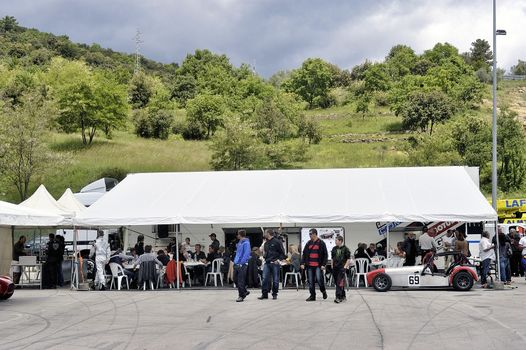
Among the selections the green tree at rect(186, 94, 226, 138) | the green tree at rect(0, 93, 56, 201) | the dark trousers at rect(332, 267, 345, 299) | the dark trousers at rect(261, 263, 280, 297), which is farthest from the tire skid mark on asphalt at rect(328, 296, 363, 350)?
the green tree at rect(186, 94, 226, 138)

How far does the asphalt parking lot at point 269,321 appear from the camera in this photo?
1019cm

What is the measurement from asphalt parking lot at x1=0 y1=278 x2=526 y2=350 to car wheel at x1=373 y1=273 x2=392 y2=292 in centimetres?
31

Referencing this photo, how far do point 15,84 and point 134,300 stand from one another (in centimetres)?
5136

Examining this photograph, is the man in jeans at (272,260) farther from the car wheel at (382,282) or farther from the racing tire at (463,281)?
the racing tire at (463,281)

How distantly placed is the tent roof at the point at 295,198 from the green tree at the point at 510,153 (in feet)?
82.4

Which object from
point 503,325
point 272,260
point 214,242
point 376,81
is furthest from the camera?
point 376,81

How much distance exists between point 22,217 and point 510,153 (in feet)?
121

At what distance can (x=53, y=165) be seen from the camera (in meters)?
40.2

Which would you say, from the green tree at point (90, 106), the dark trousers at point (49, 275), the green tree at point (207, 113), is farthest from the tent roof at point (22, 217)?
the green tree at point (207, 113)

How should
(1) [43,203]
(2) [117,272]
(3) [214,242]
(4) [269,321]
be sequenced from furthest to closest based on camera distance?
1. (1) [43,203]
2. (3) [214,242]
3. (2) [117,272]
4. (4) [269,321]

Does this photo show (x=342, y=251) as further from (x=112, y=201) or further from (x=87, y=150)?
(x=87, y=150)

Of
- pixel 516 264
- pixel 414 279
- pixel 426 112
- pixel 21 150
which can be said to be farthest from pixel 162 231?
pixel 426 112

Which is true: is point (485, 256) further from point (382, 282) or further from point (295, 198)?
point (295, 198)

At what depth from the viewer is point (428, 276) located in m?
17.8
